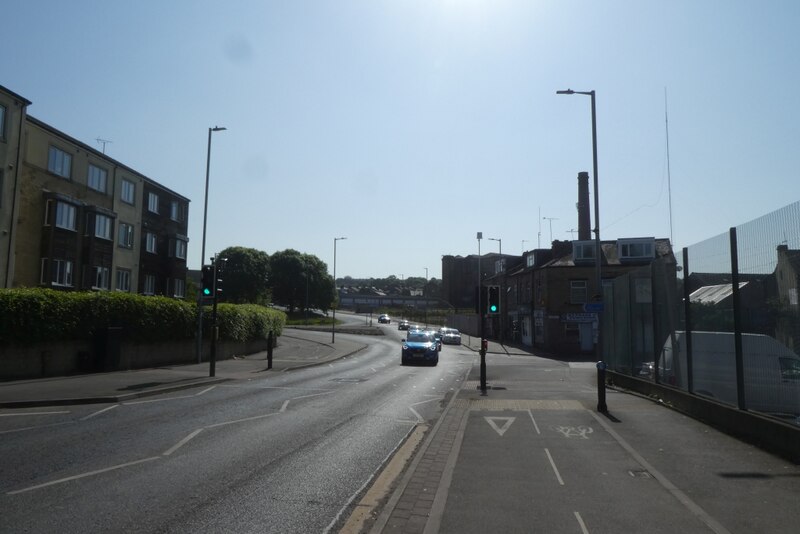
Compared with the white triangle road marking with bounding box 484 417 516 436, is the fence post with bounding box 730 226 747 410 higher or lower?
higher

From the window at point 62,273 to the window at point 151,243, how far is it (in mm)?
9247

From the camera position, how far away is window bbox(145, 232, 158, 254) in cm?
4288

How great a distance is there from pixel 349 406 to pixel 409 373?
12.9m


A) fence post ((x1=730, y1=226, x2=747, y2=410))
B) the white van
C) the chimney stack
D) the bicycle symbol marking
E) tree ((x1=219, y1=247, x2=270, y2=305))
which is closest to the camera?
the white van

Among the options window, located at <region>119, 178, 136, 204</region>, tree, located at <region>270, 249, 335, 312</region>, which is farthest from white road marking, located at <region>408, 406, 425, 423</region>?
tree, located at <region>270, 249, 335, 312</region>

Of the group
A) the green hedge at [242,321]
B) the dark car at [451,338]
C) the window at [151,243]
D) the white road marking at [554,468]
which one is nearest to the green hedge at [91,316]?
the green hedge at [242,321]

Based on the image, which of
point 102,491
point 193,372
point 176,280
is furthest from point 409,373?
point 176,280

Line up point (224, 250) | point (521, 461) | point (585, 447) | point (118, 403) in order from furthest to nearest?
point (224, 250) → point (118, 403) → point (585, 447) → point (521, 461)

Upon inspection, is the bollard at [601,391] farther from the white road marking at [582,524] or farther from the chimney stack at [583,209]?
the chimney stack at [583,209]

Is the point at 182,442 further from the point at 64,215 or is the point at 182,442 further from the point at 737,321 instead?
the point at 64,215

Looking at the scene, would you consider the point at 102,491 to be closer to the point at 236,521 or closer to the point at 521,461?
the point at 236,521

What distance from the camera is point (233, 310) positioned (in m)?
35.6

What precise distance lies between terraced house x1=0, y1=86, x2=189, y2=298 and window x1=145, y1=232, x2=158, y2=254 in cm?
7

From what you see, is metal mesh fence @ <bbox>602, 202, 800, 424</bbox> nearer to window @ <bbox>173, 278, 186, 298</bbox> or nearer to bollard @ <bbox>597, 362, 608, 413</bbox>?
bollard @ <bbox>597, 362, 608, 413</bbox>
